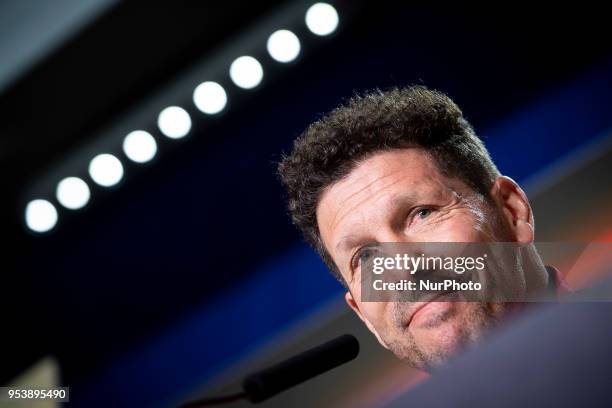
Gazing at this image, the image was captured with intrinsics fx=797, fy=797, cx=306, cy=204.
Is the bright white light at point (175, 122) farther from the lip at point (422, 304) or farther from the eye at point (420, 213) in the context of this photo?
the lip at point (422, 304)

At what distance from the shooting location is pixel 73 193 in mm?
2211

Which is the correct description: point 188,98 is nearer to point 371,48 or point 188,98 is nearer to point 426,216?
point 371,48

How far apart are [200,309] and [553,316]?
88cm

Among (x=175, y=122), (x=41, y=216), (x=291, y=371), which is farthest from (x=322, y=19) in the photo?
(x=291, y=371)

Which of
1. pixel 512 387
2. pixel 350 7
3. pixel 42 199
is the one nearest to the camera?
pixel 512 387

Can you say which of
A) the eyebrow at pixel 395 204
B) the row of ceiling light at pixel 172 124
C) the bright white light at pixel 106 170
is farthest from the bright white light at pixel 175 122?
the eyebrow at pixel 395 204

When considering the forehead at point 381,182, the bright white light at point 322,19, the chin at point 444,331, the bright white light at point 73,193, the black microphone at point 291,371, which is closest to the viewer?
the black microphone at point 291,371

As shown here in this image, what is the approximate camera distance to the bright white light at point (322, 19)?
6.79 ft

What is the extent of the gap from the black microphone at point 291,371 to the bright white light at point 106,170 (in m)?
1.13

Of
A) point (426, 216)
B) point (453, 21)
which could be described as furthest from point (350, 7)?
Answer: point (426, 216)

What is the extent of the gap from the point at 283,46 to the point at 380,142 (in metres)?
0.45

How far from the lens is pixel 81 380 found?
204 centimetres

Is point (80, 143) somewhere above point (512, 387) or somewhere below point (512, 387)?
above

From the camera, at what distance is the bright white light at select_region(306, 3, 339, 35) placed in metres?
2.07
